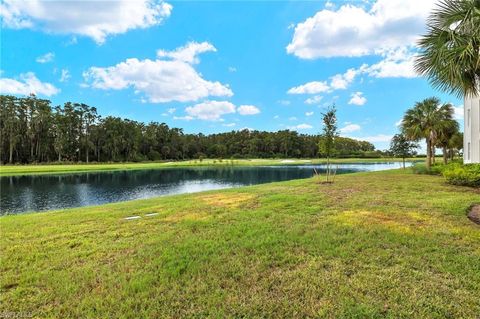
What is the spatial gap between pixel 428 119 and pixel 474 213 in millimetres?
20739

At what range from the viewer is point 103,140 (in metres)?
83.5

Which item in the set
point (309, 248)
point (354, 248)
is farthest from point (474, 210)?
point (309, 248)

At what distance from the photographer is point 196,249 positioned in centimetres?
517

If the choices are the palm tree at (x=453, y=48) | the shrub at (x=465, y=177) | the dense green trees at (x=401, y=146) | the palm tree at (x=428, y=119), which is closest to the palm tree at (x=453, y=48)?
the palm tree at (x=453, y=48)

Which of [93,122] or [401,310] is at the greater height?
[93,122]

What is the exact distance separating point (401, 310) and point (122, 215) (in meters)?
7.63

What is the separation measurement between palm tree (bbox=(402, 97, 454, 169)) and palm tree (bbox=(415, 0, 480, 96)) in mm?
18737

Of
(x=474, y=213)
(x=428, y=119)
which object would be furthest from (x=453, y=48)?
(x=428, y=119)

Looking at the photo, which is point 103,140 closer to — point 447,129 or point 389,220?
point 447,129

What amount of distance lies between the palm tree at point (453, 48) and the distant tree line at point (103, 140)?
68117 millimetres

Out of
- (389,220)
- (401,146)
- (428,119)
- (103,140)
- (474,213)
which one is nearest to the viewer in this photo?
(389,220)

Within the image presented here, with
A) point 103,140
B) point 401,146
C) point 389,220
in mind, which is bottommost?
point 389,220

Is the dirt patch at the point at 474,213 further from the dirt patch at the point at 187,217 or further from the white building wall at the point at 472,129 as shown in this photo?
the white building wall at the point at 472,129

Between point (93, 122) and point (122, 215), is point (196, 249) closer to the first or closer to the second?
point (122, 215)
